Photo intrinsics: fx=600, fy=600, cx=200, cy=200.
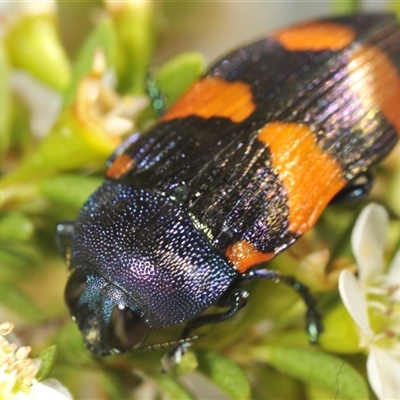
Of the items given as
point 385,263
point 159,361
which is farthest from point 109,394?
point 385,263

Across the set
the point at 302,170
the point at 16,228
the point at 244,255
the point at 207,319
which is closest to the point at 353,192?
the point at 302,170

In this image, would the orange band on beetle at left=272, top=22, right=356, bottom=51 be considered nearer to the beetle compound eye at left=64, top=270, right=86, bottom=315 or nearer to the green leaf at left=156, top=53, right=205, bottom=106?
the green leaf at left=156, top=53, right=205, bottom=106

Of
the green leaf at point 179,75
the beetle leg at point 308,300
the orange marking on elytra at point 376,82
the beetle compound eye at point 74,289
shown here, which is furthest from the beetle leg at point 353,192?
the beetle compound eye at point 74,289

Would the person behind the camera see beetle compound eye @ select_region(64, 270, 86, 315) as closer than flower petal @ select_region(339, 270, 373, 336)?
No

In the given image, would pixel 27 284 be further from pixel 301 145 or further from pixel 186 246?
pixel 301 145

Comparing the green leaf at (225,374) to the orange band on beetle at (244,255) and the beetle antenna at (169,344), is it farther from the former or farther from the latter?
the orange band on beetle at (244,255)

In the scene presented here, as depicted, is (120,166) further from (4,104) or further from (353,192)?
(353,192)

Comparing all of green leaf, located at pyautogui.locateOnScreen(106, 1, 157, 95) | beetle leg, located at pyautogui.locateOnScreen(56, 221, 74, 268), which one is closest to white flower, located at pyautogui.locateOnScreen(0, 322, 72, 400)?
beetle leg, located at pyautogui.locateOnScreen(56, 221, 74, 268)
